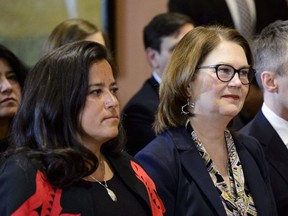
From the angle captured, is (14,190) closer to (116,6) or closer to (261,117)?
(261,117)

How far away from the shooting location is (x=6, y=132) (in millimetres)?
2307

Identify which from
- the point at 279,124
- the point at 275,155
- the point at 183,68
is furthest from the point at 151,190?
the point at 279,124

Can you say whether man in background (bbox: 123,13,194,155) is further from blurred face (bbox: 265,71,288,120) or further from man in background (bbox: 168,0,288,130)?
blurred face (bbox: 265,71,288,120)

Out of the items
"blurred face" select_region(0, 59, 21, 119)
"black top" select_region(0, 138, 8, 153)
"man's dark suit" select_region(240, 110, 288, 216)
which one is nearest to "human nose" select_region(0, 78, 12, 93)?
"blurred face" select_region(0, 59, 21, 119)

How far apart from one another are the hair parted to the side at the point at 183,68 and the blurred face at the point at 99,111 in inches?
16.4

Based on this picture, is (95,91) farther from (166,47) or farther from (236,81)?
(166,47)

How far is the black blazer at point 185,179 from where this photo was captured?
1978mm

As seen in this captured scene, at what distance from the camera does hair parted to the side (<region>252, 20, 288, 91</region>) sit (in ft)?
8.06

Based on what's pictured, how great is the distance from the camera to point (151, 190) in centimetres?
189

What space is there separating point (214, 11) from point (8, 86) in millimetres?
1403

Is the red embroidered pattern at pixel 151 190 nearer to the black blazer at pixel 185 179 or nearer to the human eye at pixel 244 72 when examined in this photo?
the black blazer at pixel 185 179

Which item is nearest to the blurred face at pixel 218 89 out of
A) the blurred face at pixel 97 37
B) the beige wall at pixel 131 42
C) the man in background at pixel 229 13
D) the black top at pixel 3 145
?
the black top at pixel 3 145

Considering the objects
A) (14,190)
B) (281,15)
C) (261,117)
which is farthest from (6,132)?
(281,15)

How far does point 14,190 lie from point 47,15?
1.84 m
